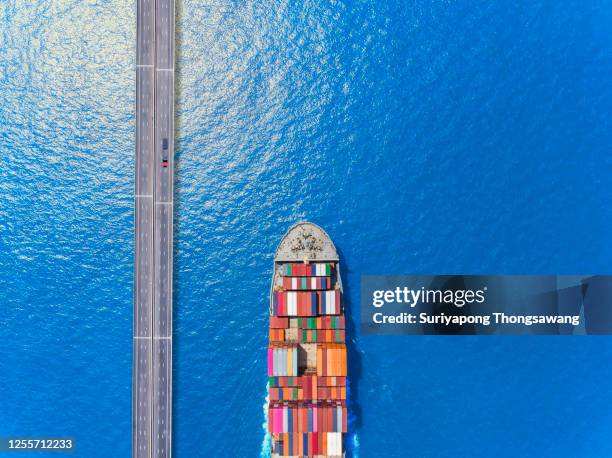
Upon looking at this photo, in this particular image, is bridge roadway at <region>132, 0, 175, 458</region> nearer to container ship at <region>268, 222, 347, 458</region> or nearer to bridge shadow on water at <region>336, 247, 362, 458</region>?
container ship at <region>268, 222, 347, 458</region>

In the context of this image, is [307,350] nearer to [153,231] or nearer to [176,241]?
[176,241]

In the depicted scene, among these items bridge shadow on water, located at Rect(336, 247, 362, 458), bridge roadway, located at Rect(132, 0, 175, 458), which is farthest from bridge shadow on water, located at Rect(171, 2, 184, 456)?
bridge shadow on water, located at Rect(336, 247, 362, 458)

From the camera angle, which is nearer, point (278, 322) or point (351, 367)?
point (278, 322)

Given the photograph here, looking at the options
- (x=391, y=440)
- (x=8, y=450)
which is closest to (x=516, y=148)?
(x=391, y=440)

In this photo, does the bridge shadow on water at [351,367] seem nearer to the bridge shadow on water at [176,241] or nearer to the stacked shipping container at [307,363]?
the stacked shipping container at [307,363]

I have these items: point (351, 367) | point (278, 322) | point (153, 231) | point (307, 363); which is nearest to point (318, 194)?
point (278, 322)

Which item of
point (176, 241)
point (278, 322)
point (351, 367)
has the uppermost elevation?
point (176, 241)
